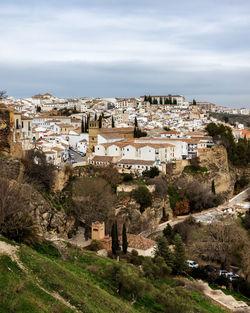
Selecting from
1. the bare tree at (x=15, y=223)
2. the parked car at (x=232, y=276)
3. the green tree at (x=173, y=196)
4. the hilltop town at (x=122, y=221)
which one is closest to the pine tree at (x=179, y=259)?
the hilltop town at (x=122, y=221)

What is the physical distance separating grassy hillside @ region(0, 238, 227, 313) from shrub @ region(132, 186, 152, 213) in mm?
16583

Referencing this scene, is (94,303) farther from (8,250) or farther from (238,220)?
(238,220)

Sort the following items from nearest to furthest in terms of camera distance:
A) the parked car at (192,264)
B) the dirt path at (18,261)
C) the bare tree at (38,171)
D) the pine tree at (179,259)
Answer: the dirt path at (18,261)
the pine tree at (179,259)
the parked car at (192,264)
the bare tree at (38,171)

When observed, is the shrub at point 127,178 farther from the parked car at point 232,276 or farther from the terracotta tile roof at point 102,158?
the parked car at point 232,276

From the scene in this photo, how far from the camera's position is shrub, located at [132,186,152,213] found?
3384cm

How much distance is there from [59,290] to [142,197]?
2206cm

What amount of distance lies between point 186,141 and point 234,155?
9222mm

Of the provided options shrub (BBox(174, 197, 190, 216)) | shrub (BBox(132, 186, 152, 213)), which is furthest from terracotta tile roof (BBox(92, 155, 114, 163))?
shrub (BBox(174, 197, 190, 216))

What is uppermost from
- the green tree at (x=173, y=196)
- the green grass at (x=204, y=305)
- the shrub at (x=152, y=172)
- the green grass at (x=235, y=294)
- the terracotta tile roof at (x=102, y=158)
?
the terracotta tile roof at (x=102, y=158)

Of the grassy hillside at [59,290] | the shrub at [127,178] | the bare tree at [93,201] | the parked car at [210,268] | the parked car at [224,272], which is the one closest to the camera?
the grassy hillside at [59,290]

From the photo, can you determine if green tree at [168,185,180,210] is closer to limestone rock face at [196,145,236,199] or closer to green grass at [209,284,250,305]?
limestone rock face at [196,145,236,199]

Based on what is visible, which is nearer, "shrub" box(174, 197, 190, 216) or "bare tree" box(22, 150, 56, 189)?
"bare tree" box(22, 150, 56, 189)

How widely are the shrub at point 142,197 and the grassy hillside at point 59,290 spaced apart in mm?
16583

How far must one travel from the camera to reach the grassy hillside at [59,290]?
1092 cm
